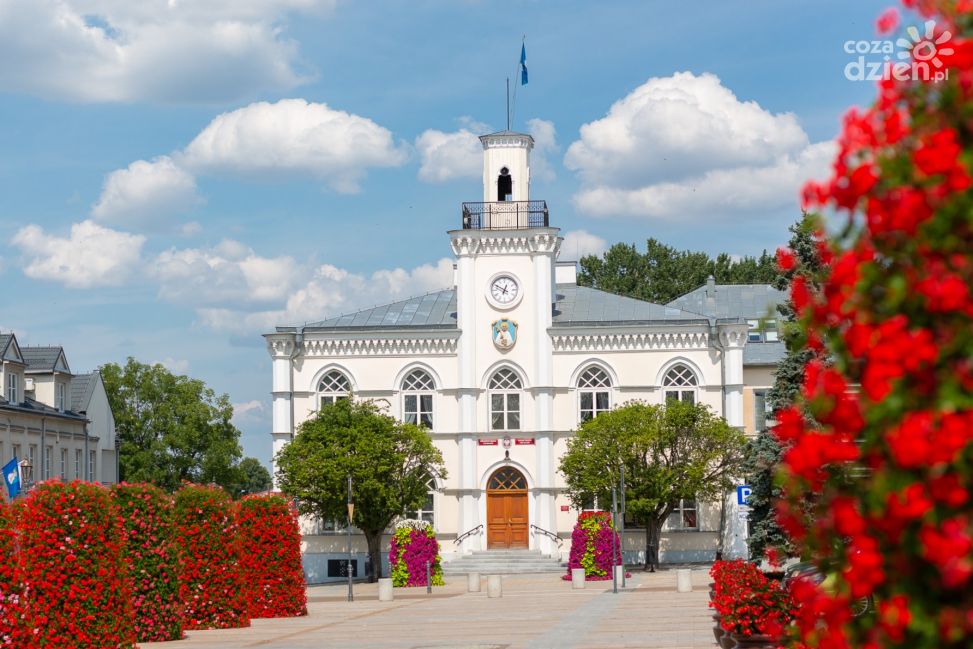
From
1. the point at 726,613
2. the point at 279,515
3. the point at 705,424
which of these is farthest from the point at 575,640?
the point at 705,424

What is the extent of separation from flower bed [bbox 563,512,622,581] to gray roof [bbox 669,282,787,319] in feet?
85.2

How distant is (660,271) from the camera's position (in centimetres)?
9944

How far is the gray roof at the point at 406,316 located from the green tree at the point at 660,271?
38005 mm

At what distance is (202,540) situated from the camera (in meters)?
29.0

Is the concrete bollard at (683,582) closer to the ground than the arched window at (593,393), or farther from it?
closer to the ground

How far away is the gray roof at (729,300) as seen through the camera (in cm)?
7238

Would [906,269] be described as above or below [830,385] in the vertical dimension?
above

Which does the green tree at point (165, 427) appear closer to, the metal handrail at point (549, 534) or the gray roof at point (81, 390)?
the gray roof at point (81, 390)

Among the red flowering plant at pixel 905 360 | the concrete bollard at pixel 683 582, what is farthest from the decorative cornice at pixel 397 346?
the red flowering plant at pixel 905 360

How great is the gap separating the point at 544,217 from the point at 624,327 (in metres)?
6.20

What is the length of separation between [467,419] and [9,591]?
118 feet

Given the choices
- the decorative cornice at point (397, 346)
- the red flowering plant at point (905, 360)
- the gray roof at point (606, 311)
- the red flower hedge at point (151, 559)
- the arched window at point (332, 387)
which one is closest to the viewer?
the red flowering plant at point (905, 360)

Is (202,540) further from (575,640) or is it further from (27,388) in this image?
(27,388)

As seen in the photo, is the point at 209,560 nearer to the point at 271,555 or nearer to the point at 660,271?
the point at 271,555
